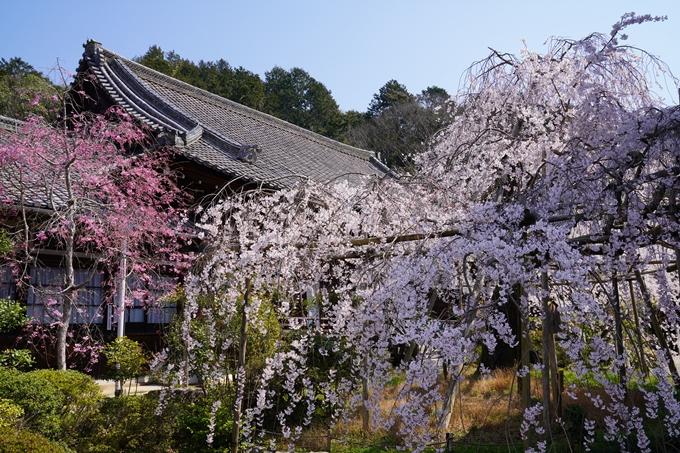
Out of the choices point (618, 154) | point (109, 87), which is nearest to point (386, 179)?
point (618, 154)

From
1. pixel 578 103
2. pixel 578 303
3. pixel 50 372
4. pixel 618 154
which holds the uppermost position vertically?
pixel 578 103

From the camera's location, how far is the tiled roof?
35.9 ft

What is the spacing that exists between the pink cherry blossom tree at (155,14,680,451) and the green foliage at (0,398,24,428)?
1.60 metres

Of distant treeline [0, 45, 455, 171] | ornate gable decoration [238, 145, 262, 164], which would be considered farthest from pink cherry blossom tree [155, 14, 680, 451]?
distant treeline [0, 45, 455, 171]

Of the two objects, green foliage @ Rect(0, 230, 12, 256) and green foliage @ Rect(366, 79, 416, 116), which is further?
green foliage @ Rect(366, 79, 416, 116)

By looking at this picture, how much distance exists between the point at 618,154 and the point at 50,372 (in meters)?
5.90

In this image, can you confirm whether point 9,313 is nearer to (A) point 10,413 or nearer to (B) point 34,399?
(B) point 34,399

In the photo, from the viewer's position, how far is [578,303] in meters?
3.13

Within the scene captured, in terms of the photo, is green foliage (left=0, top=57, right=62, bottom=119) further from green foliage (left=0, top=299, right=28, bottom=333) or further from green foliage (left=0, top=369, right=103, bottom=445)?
green foliage (left=0, top=369, right=103, bottom=445)

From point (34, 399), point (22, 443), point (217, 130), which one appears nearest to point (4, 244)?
point (34, 399)

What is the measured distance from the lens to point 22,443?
14.3ft

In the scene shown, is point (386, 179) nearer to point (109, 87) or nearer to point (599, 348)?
point (599, 348)

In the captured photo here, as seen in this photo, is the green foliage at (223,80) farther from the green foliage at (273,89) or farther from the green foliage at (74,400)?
the green foliage at (74,400)

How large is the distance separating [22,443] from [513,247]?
12.8ft
